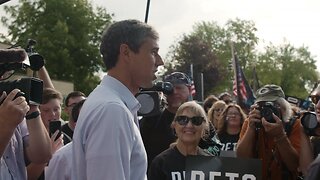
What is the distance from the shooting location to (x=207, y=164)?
14.6 feet

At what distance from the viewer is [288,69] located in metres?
58.9

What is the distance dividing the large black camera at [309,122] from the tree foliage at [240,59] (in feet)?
150

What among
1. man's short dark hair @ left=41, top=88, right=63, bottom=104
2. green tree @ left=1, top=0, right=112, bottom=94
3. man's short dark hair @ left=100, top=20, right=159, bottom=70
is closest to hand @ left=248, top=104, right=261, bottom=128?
man's short dark hair @ left=41, top=88, right=63, bottom=104

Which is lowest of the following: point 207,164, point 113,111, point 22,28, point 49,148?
point 207,164

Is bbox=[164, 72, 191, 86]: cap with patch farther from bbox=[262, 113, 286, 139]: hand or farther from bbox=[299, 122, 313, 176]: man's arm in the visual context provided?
bbox=[299, 122, 313, 176]: man's arm

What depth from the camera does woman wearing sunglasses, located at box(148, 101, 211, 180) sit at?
4.52 m

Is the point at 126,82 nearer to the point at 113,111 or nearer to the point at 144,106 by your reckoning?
the point at 113,111

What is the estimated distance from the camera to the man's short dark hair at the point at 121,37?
274 cm

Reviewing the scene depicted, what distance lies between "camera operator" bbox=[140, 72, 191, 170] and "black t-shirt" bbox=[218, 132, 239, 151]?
694mm

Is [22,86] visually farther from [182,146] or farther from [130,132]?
[182,146]

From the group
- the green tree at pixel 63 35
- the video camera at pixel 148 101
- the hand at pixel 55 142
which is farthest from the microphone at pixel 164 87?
the green tree at pixel 63 35

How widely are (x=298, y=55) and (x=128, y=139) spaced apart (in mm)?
61368

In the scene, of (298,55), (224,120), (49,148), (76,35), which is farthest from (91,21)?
(49,148)

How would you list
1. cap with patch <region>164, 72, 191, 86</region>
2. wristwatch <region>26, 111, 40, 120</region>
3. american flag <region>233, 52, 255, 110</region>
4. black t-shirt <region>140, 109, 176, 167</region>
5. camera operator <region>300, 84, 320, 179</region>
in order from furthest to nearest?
american flag <region>233, 52, 255, 110</region> < cap with patch <region>164, 72, 191, 86</region> < black t-shirt <region>140, 109, 176, 167</region> < camera operator <region>300, 84, 320, 179</region> < wristwatch <region>26, 111, 40, 120</region>
